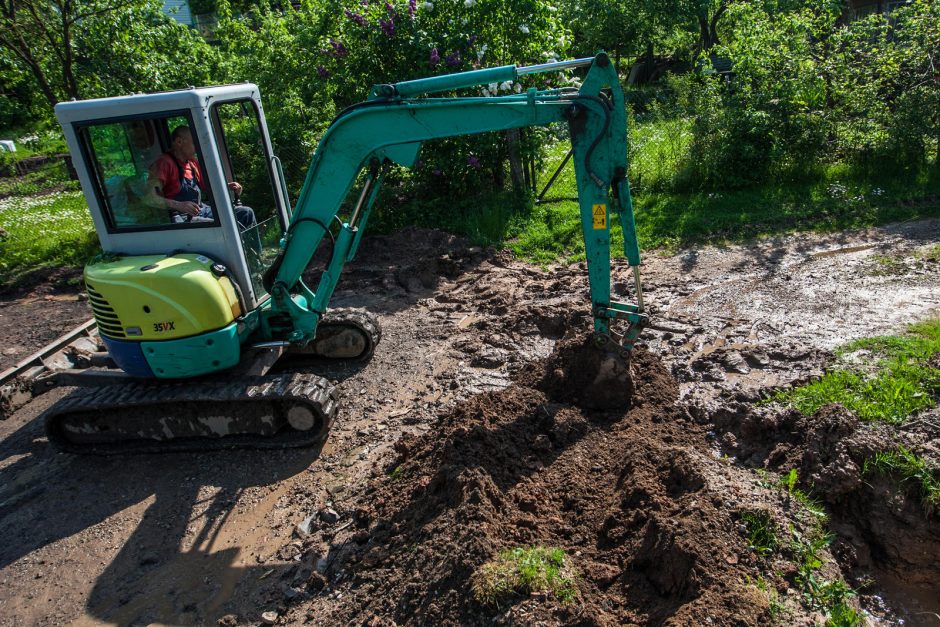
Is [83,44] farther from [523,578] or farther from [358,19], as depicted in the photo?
[523,578]

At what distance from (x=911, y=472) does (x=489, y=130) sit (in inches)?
139

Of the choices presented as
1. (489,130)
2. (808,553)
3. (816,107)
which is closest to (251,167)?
(489,130)

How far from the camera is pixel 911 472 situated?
3.99m

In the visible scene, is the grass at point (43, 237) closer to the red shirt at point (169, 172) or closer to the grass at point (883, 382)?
the red shirt at point (169, 172)

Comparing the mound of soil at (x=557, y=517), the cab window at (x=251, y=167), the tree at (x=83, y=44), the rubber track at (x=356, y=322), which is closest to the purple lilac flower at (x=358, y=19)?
the tree at (x=83, y=44)

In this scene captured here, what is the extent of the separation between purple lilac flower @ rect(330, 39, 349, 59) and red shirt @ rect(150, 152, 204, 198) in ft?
19.2

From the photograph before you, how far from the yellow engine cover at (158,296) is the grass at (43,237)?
643cm

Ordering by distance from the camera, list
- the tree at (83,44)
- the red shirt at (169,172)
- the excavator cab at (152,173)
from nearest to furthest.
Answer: the excavator cab at (152,173), the red shirt at (169,172), the tree at (83,44)

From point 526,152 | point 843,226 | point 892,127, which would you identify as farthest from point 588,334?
point 892,127

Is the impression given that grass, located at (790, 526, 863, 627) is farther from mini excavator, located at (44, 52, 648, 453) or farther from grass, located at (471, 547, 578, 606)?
mini excavator, located at (44, 52, 648, 453)

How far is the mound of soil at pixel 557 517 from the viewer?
3.45 m

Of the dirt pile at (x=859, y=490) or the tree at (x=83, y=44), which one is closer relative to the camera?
the dirt pile at (x=859, y=490)

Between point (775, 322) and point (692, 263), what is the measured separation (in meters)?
1.87

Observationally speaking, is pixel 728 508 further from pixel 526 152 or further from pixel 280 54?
pixel 280 54
